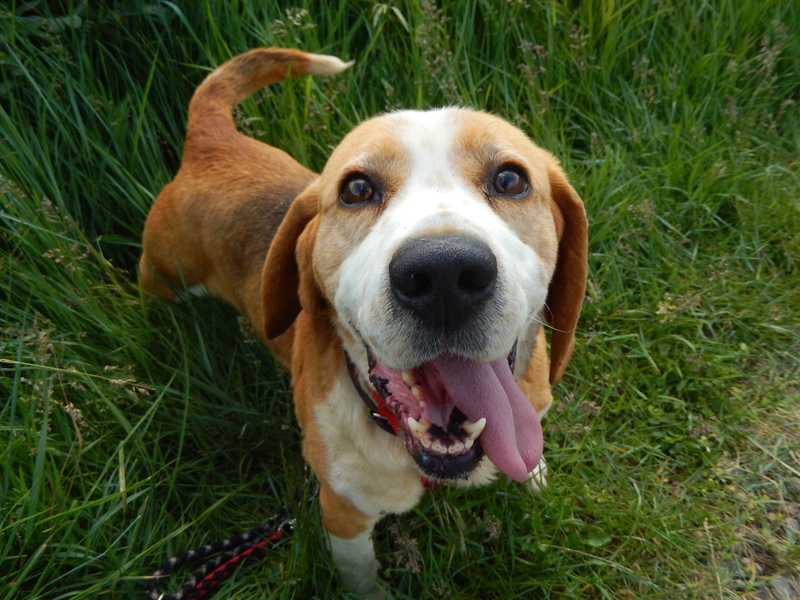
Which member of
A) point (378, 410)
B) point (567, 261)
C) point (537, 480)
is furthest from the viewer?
point (537, 480)

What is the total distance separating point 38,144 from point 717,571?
3.89 m

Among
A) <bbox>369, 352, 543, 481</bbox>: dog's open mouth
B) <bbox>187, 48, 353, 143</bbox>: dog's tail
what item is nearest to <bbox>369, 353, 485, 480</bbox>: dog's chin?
<bbox>369, 352, 543, 481</bbox>: dog's open mouth

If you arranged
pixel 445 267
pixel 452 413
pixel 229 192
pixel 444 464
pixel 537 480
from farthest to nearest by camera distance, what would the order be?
pixel 229 192
pixel 537 480
pixel 452 413
pixel 444 464
pixel 445 267

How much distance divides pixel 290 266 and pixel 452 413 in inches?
34.6

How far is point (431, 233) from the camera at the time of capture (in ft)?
5.38

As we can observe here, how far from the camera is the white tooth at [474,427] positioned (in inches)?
75.8

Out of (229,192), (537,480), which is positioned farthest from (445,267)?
(229,192)

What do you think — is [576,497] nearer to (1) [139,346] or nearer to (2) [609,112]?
(1) [139,346]

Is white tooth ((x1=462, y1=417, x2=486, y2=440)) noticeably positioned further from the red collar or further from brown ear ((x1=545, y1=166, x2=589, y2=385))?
brown ear ((x1=545, y1=166, x2=589, y2=385))

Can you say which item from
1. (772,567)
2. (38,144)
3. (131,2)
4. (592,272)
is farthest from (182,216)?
(772,567)

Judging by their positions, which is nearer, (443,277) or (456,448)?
(443,277)

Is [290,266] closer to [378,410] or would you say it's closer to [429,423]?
[378,410]

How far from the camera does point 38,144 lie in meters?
3.34

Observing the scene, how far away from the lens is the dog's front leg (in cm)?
233
